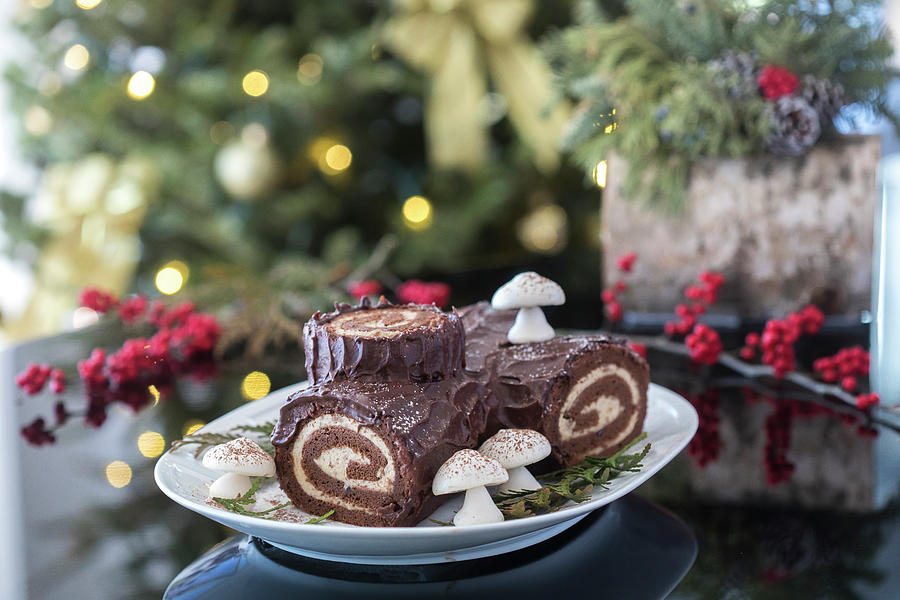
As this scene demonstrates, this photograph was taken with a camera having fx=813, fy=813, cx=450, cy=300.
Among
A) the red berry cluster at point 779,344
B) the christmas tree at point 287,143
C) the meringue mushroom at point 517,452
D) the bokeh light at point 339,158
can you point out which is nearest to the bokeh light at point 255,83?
the christmas tree at point 287,143

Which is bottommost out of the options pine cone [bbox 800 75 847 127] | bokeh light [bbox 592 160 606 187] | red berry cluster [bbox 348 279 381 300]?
red berry cluster [bbox 348 279 381 300]

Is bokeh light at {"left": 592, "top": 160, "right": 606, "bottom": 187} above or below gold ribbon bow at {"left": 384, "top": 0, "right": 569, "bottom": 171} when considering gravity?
below

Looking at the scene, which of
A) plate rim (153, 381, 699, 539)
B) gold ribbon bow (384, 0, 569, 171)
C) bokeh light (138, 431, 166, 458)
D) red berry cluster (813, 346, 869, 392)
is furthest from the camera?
gold ribbon bow (384, 0, 569, 171)

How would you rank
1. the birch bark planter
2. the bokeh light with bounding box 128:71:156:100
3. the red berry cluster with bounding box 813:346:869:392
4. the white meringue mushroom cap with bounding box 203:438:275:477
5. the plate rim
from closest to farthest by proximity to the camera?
the plate rim, the white meringue mushroom cap with bounding box 203:438:275:477, the red berry cluster with bounding box 813:346:869:392, the birch bark planter, the bokeh light with bounding box 128:71:156:100

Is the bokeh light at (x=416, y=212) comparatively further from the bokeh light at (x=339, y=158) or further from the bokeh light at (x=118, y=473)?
the bokeh light at (x=118, y=473)

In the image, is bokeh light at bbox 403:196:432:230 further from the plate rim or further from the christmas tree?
the plate rim

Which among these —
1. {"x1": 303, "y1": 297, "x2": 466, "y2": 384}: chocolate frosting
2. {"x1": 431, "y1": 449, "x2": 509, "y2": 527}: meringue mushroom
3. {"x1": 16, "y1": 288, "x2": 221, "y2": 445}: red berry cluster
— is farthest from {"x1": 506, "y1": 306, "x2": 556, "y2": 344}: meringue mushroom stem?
{"x1": 16, "y1": 288, "x2": 221, "y2": 445}: red berry cluster

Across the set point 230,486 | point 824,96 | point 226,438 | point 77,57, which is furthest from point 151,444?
point 77,57
